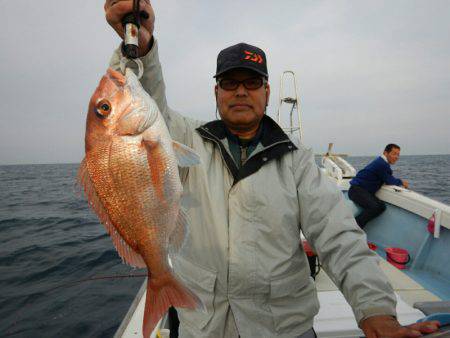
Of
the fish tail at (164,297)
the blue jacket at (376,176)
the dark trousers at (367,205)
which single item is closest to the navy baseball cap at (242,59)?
the fish tail at (164,297)

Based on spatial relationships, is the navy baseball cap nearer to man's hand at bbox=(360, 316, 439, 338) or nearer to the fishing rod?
the fishing rod

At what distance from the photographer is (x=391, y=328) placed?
4.49 feet

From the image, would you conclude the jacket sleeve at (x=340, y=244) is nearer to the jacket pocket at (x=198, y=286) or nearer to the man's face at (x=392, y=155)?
the jacket pocket at (x=198, y=286)

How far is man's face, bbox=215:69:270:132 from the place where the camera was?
82.0 inches

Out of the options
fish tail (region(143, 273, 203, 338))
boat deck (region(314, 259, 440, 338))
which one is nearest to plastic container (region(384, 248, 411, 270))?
boat deck (region(314, 259, 440, 338))

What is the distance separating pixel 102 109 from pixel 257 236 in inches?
44.2

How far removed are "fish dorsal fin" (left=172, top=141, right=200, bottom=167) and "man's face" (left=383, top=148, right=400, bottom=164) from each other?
21.7 ft

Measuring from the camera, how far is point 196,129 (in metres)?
2.08

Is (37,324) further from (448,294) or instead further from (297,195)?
(448,294)

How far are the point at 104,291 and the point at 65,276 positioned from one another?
4.69ft

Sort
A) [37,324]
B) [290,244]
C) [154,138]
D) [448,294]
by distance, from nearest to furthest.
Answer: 1. [154,138]
2. [290,244]
3. [448,294]
4. [37,324]

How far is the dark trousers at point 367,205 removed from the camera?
245 inches

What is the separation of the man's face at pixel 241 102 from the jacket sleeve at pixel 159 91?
0.27m

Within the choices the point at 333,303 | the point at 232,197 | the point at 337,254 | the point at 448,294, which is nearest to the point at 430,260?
the point at 448,294
